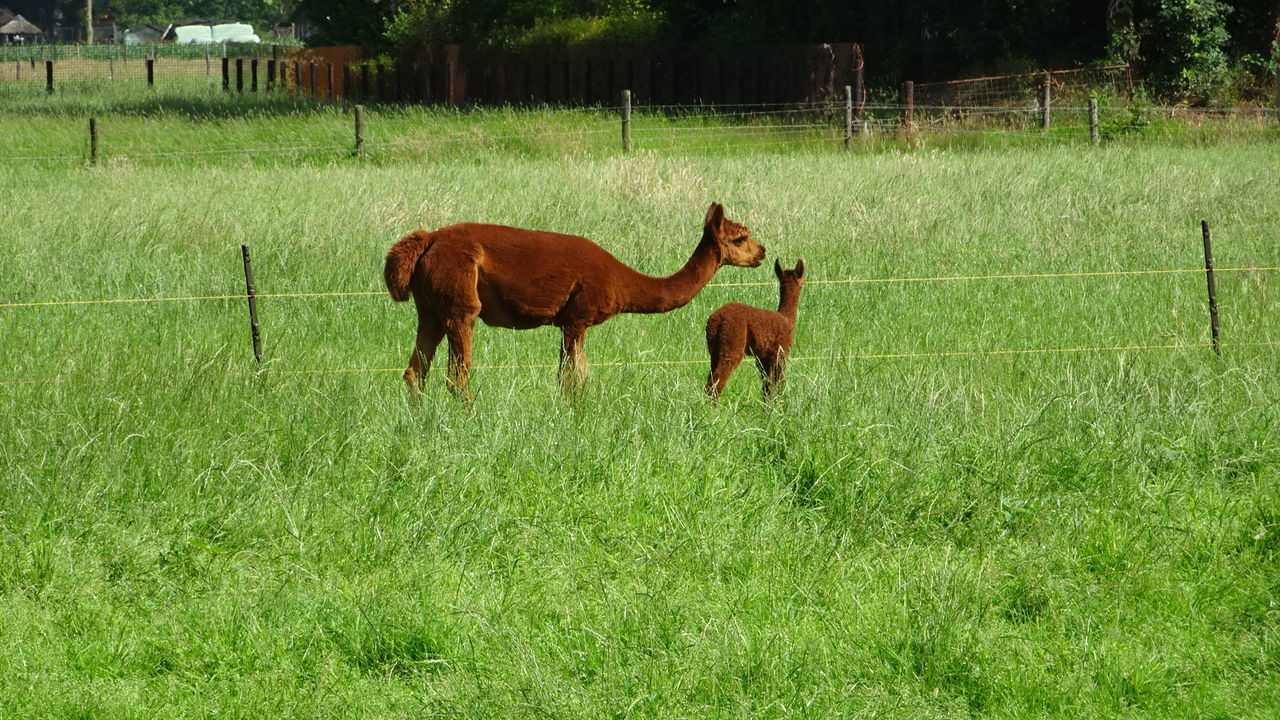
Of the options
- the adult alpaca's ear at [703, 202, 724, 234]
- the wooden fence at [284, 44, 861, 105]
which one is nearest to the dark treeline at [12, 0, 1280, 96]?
the wooden fence at [284, 44, 861, 105]

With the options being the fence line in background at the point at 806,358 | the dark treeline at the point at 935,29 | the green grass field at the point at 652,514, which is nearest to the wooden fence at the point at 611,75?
the dark treeline at the point at 935,29

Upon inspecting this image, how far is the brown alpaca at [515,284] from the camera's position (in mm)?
7168

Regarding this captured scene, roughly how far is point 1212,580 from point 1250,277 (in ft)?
19.0

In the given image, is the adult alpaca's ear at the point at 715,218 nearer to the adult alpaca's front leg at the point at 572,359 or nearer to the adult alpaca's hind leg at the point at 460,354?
the adult alpaca's front leg at the point at 572,359

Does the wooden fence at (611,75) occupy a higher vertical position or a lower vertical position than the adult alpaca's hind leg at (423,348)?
higher

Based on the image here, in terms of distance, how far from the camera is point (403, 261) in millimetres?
7168

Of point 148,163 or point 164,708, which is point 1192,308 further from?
point 148,163

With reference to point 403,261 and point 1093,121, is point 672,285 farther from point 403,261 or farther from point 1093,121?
point 1093,121

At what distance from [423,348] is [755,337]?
6.28ft

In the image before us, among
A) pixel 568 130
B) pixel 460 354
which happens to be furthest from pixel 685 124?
pixel 460 354

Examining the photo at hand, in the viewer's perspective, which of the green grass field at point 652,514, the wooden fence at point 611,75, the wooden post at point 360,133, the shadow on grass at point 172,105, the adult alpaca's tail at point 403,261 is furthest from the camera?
the wooden fence at point 611,75

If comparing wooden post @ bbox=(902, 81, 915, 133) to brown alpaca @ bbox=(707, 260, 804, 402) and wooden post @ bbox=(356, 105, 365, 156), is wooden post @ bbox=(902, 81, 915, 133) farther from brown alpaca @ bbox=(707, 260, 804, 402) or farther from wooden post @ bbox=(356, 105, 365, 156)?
brown alpaca @ bbox=(707, 260, 804, 402)

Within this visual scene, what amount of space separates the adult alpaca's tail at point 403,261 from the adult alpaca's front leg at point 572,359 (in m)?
0.88

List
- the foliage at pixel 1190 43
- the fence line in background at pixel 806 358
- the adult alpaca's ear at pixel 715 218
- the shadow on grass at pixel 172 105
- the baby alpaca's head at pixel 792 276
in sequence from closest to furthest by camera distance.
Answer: the baby alpaca's head at pixel 792 276, the adult alpaca's ear at pixel 715 218, the fence line in background at pixel 806 358, the foliage at pixel 1190 43, the shadow on grass at pixel 172 105
